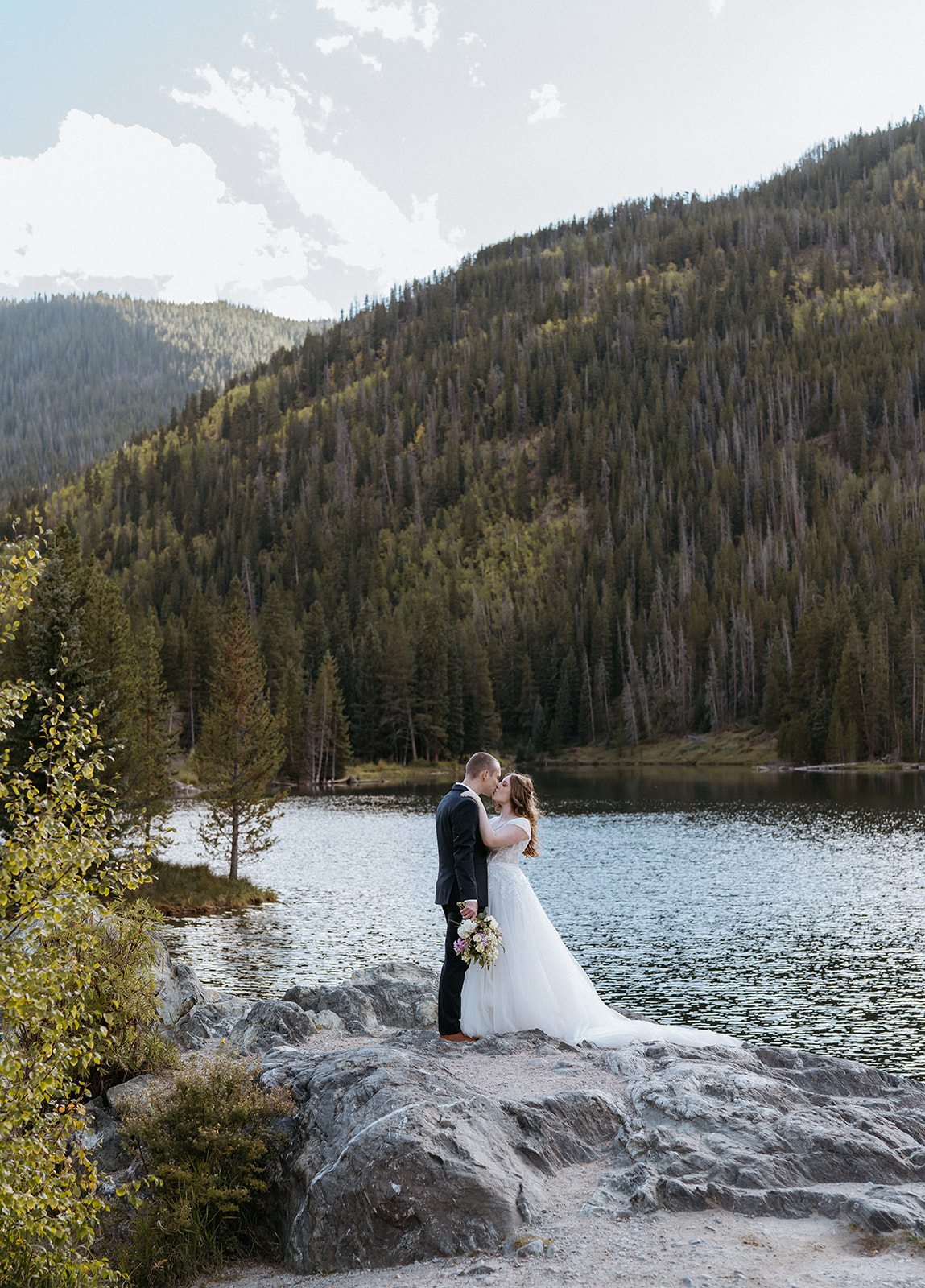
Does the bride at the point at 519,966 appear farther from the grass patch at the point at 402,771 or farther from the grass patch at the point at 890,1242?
the grass patch at the point at 402,771

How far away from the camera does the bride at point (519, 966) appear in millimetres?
10719

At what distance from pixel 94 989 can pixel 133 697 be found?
816 inches

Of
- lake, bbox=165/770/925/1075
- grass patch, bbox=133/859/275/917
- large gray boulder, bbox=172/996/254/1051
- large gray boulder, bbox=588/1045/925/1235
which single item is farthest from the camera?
grass patch, bbox=133/859/275/917

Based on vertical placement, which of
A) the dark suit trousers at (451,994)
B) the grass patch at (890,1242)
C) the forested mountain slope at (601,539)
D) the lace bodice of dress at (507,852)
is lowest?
the grass patch at (890,1242)

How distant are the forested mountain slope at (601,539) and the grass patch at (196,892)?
53450 millimetres

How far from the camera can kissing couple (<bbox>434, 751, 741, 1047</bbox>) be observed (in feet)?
34.2

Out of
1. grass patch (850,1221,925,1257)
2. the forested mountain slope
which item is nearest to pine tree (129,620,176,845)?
grass patch (850,1221,925,1257)

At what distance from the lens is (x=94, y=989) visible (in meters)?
10.7

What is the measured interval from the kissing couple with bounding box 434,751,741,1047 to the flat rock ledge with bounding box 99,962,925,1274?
33 centimetres

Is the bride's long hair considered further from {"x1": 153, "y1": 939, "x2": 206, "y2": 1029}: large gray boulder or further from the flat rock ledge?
{"x1": 153, "y1": 939, "x2": 206, "y2": 1029}: large gray boulder

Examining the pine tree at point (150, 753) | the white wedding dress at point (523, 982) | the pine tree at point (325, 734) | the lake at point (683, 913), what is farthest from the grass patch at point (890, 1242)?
the pine tree at point (325, 734)

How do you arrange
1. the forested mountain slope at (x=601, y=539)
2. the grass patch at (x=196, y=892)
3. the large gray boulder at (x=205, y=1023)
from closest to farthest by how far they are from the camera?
1. the large gray boulder at (x=205, y=1023)
2. the grass patch at (x=196, y=892)
3. the forested mountain slope at (x=601, y=539)

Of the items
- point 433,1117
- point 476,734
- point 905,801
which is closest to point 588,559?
point 476,734

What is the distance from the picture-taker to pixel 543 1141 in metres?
8.23
